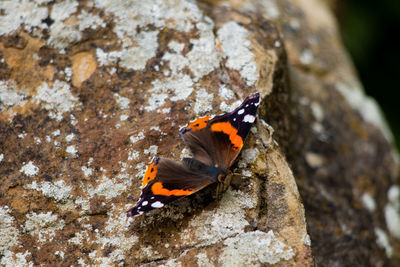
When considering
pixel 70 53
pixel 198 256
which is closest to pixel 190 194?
pixel 198 256

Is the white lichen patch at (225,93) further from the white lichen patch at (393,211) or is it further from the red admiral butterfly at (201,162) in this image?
the white lichen patch at (393,211)

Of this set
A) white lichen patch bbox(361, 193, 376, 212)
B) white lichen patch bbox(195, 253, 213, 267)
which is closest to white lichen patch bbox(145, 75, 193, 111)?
white lichen patch bbox(195, 253, 213, 267)

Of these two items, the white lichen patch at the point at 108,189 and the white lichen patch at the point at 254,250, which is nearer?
the white lichen patch at the point at 254,250

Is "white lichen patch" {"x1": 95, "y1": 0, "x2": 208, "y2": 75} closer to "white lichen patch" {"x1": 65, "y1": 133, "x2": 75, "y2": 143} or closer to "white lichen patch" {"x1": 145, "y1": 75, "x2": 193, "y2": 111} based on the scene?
"white lichen patch" {"x1": 145, "y1": 75, "x2": 193, "y2": 111}

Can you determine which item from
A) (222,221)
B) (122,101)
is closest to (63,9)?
(122,101)

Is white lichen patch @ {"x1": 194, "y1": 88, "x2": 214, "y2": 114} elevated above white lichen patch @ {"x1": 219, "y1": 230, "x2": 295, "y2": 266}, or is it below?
above

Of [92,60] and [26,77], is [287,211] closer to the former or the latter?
[92,60]

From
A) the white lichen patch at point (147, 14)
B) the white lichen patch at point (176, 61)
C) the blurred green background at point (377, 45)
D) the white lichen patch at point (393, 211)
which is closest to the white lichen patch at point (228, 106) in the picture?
the white lichen patch at point (176, 61)
